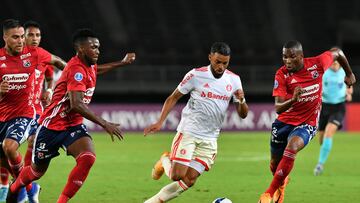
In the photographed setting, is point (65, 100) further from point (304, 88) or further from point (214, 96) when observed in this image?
point (304, 88)

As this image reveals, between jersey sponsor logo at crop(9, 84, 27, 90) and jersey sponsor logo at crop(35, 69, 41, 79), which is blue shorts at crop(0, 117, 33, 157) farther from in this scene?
jersey sponsor logo at crop(35, 69, 41, 79)

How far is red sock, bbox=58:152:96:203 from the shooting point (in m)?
8.59

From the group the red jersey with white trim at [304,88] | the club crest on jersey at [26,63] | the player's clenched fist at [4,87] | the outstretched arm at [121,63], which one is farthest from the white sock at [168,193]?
the club crest on jersey at [26,63]

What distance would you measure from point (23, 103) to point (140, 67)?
67.4 feet

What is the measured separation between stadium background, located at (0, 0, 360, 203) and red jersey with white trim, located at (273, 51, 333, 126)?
5.80m

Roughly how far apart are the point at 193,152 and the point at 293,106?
176cm

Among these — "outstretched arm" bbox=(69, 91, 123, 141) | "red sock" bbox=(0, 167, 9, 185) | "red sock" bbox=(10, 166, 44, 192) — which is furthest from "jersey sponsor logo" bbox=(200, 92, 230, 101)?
"red sock" bbox=(0, 167, 9, 185)

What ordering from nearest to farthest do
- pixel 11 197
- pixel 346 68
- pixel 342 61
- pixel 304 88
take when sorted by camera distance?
pixel 11 197 → pixel 304 88 → pixel 346 68 → pixel 342 61

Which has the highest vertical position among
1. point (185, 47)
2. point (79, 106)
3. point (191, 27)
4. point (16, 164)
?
point (79, 106)

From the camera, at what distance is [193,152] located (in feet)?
31.2

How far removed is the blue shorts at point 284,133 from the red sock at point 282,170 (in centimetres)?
34

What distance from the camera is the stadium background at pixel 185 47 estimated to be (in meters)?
20.9

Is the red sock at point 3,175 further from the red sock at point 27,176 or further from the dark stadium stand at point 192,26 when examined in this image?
the dark stadium stand at point 192,26

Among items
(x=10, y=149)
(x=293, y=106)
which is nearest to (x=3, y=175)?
(x=10, y=149)
